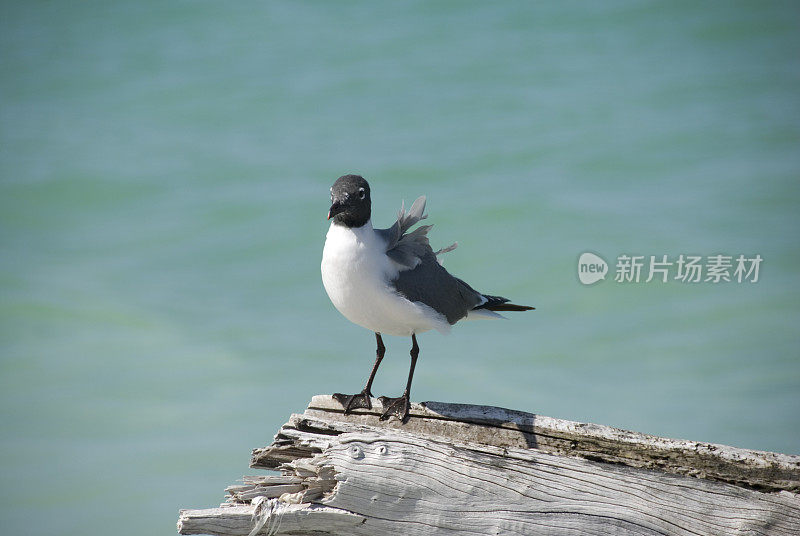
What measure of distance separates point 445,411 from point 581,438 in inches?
35.0

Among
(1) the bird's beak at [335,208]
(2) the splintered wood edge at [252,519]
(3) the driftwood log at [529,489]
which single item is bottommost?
(2) the splintered wood edge at [252,519]

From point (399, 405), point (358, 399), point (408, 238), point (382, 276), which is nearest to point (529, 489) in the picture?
point (399, 405)

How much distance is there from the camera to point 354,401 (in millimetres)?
6031

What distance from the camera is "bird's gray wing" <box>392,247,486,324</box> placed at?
19.4ft

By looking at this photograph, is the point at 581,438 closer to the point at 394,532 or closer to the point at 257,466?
the point at 394,532

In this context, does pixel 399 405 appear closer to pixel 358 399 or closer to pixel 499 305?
pixel 358 399

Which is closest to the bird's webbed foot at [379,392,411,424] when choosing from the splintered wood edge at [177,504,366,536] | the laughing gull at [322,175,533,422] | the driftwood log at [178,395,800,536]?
the laughing gull at [322,175,533,422]

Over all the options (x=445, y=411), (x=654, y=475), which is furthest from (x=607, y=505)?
(x=445, y=411)

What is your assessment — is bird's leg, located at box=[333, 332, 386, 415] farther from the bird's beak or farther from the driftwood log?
the bird's beak

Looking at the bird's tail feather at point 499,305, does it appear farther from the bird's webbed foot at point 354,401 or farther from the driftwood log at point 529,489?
the driftwood log at point 529,489

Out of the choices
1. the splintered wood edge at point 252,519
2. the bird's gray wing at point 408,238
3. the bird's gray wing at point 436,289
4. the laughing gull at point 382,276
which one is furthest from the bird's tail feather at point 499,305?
the splintered wood edge at point 252,519

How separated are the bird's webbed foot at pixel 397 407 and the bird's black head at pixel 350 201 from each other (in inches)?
48.0

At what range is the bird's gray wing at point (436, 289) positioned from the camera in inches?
232

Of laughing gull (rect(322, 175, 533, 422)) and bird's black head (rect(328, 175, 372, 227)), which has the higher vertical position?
bird's black head (rect(328, 175, 372, 227))
